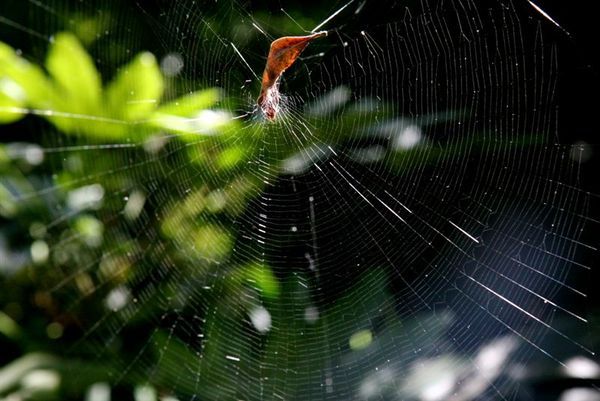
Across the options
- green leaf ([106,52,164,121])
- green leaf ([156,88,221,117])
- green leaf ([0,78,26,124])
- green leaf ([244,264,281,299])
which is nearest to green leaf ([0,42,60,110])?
green leaf ([0,78,26,124])

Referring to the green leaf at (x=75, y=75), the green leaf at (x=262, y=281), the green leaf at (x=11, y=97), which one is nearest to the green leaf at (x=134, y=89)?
the green leaf at (x=75, y=75)

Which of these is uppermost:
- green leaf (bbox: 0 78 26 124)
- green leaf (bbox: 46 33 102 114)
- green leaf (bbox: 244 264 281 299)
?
green leaf (bbox: 46 33 102 114)

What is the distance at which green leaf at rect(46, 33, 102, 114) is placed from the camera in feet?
3.88

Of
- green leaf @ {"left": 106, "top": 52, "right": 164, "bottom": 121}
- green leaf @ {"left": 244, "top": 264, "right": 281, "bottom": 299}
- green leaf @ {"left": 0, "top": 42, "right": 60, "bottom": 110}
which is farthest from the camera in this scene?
green leaf @ {"left": 244, "top": 264, "right": 281, "bottom": 299}

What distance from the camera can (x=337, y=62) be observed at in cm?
159

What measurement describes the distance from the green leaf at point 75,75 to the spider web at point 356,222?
54 millimetres

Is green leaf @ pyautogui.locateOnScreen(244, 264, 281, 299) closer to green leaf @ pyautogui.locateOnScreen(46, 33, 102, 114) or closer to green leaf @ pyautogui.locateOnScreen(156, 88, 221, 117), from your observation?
green leaf @ pyautogui.locateOnScreen(156, 88, 221, 117)

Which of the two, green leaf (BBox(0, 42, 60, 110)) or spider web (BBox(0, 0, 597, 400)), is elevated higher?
green leaf (BBox(0, 42, 60, 110))

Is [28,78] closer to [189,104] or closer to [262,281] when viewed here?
[189,104]

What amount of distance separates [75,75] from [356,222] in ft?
3.00

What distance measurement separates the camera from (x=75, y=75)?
123 centimetres

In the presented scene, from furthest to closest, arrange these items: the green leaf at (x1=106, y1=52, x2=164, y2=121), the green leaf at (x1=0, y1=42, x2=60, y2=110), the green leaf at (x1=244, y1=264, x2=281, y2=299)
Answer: the green leaf at (x1=244, y1=264, x2=281, y2=299), the green leaf at (x1=106, y1=52, x2=164, y2=121), the green leaf at (x1=0, y1=42, x2=60, y2=110)

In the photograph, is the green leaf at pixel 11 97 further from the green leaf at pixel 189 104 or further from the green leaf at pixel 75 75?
the green leaf at pixel 189 104

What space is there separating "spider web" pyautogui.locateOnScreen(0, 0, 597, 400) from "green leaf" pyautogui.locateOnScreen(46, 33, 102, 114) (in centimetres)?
5
